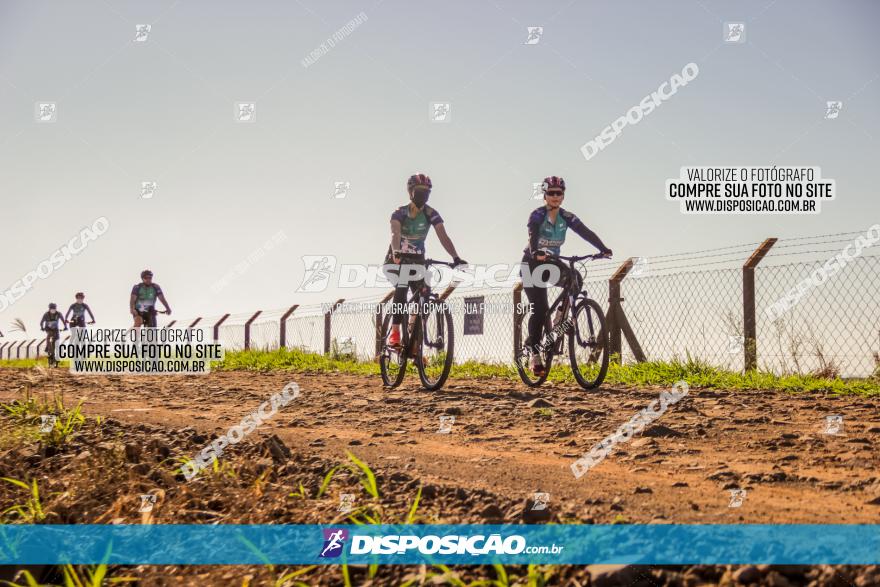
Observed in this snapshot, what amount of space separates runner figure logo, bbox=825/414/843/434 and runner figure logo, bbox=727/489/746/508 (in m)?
2.20

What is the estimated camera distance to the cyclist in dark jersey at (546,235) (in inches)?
333

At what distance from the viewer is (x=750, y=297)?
32.6 feet

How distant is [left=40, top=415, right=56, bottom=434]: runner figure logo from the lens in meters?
5.55

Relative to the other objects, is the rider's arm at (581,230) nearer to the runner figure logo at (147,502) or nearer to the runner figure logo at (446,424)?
the runner figure logo at (446,424)

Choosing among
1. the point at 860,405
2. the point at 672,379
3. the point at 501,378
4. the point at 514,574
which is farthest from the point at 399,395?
the point at 514,574

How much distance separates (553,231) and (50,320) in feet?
57.6

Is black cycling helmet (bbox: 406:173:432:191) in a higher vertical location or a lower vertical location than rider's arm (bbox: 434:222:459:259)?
higher

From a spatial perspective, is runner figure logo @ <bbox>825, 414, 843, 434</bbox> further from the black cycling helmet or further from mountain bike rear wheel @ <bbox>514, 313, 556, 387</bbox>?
the black cycling helmet

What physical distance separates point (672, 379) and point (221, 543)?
7.18 m

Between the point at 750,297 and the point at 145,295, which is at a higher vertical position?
the point at 145,295

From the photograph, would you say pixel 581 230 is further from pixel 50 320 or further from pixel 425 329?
pixel 50 320

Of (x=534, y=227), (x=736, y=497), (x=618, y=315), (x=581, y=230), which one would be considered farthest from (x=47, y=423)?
(x=618, y=315)

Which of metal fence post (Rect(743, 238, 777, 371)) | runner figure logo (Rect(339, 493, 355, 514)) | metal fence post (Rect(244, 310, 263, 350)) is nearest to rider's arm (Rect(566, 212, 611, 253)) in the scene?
metal fence post (Rect(743, 238, 777, 371))

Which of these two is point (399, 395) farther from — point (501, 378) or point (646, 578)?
point (646, 578)
